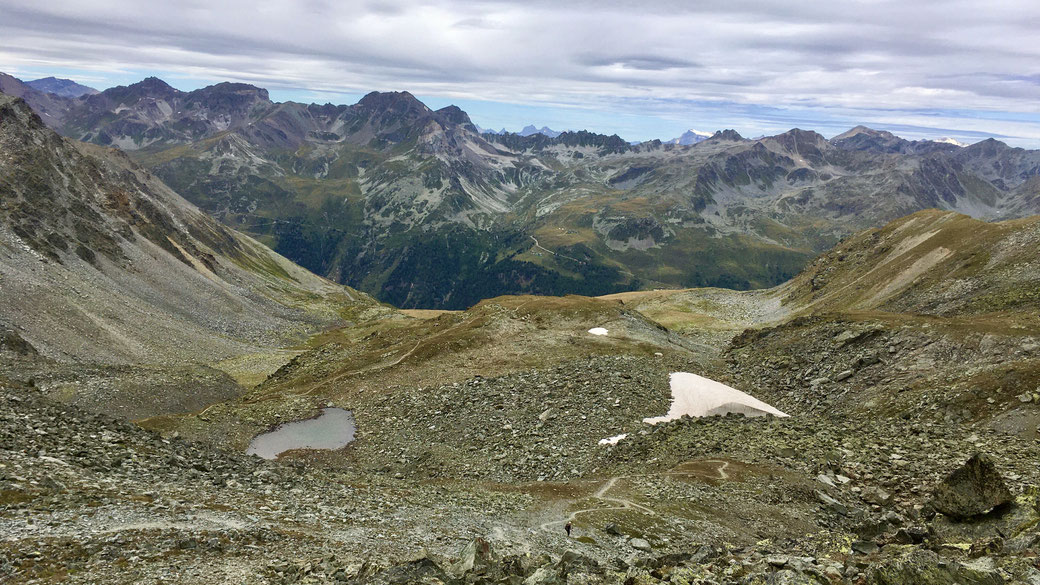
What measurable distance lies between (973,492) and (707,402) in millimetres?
26911

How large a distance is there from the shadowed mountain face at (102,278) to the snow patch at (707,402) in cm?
8194

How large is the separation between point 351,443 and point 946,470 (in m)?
44.8

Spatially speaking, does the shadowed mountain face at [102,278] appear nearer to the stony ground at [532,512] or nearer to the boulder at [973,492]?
the stony ground at [532,512]

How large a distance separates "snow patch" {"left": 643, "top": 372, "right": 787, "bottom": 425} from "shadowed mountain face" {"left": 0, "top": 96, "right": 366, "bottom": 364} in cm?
8194

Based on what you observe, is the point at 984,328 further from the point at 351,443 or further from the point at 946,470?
the point at 351,443

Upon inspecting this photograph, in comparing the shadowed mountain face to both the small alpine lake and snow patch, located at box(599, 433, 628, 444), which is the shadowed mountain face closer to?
the small alpine lake

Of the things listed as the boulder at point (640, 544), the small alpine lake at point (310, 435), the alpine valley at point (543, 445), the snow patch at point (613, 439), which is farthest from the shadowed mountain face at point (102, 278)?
the boulder at point (640, 544)

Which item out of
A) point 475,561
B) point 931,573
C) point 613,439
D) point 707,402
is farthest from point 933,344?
point 475,561

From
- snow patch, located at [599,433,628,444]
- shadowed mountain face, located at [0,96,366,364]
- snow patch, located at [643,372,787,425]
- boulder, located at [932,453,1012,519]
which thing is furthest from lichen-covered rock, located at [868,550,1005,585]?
shadowed mountain face, located at [0,96,366,364]

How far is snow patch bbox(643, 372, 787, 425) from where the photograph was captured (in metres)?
49.1

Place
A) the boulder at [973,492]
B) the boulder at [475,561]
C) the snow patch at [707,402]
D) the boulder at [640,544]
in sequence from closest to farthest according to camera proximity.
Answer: the boulder at [475,561] < the boulder at [973,492] < the boulder at [640,544] < the snow patch at [707,402]

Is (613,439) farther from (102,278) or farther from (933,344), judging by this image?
(102,278)

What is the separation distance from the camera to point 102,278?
118m

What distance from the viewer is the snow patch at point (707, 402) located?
4906 cm
